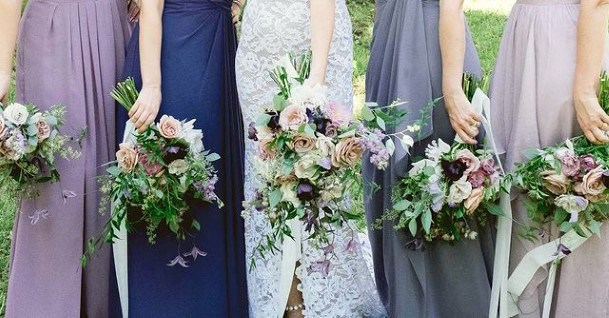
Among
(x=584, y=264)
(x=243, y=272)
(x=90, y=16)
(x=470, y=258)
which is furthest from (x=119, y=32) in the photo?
(x=584, y=264)

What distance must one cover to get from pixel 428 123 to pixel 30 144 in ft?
5.58

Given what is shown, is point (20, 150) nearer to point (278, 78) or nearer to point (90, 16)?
point (90, 16)

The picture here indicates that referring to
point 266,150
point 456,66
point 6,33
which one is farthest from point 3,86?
point 456,66

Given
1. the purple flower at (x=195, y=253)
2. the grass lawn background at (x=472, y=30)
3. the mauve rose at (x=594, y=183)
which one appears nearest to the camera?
the mauve rose at (x=594, y=183)

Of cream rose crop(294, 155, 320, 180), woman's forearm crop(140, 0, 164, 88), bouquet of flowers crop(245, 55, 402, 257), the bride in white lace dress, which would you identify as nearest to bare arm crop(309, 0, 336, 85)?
the bride in white lace dress

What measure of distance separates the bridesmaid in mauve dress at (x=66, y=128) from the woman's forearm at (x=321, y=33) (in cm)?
102

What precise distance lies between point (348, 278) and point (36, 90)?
5.51 ft

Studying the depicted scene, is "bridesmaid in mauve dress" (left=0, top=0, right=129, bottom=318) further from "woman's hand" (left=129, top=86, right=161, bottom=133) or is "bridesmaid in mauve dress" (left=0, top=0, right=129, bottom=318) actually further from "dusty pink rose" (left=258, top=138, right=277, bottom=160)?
"dusty pink rose" (left=258, top=138, right=277, bottom=160)

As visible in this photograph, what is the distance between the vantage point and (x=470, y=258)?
14.2 feet

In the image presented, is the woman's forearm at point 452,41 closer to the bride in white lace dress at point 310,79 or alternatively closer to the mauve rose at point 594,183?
the bride in white lace dress at point 310,79

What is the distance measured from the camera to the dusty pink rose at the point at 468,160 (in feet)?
12.9

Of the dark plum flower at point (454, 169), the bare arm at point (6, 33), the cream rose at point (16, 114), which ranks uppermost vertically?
the bare arm at point (6, 33)

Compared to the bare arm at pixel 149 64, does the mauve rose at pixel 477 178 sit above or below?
below

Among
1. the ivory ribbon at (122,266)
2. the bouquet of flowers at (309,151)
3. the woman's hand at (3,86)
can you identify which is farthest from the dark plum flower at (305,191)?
the woman's hand at (3,86)
